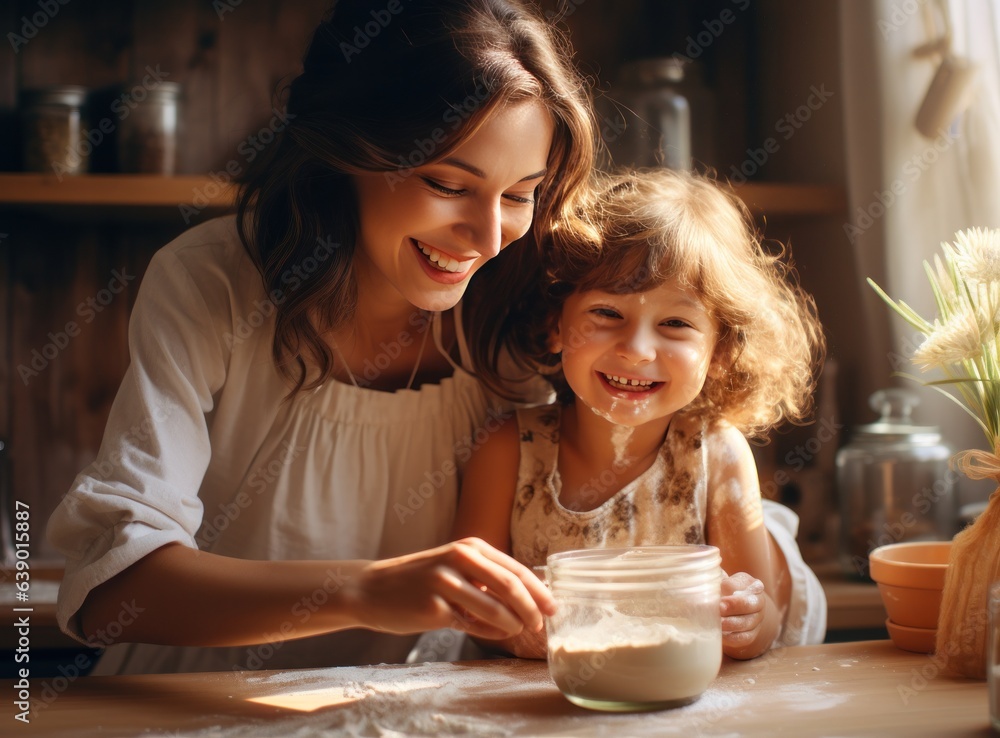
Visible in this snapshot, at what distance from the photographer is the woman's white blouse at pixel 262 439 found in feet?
3.55

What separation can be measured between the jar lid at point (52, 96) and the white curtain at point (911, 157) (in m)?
1.44

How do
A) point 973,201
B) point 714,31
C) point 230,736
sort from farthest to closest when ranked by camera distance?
point 714,31, point 973,201, point 230,736

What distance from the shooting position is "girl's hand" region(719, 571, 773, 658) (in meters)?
0.97

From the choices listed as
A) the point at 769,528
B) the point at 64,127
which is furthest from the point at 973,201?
the point at 64,127

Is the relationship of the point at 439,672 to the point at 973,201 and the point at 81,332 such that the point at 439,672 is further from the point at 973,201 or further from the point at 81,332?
the point at 81,332

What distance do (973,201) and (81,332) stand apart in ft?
5.63

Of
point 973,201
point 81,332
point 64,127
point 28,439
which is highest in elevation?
point 64,127

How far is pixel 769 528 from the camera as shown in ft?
4.21

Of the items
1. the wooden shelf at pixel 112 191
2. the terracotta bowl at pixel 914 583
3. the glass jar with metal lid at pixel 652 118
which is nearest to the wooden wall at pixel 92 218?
the glass jar with metal lid at pixel 652 118

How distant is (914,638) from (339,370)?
74 cm

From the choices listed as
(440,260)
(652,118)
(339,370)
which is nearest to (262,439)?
(339,370)

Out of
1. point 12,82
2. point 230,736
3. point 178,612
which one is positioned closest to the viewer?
point 230,736

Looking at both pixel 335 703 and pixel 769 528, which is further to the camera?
pixel 769 528

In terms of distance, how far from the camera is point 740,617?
978mm
